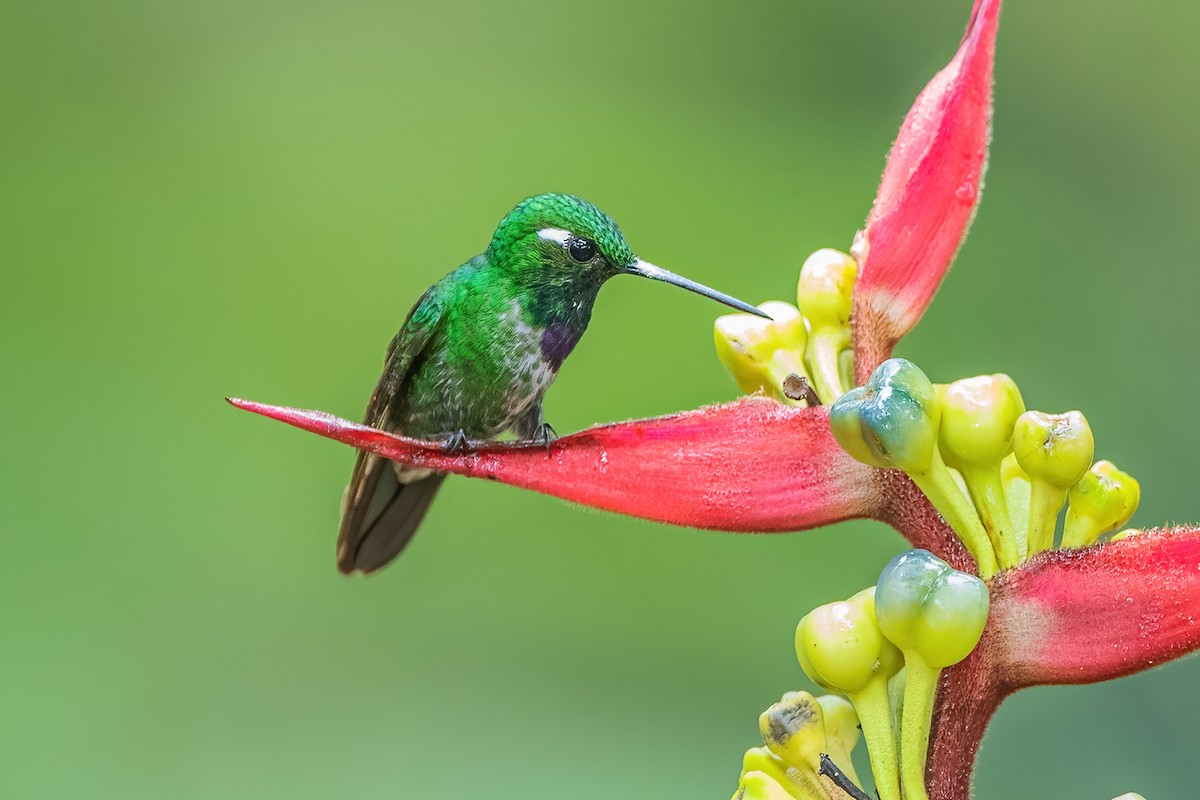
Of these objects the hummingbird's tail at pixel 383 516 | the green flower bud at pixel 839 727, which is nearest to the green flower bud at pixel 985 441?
the green flower bud at pixel 839 727

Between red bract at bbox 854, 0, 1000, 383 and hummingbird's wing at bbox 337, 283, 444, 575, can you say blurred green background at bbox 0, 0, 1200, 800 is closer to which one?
hummingbird's wing at bbox 337, 283, 444, 575

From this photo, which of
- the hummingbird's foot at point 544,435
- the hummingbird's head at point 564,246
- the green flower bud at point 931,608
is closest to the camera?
the green flower bud at point 931,608

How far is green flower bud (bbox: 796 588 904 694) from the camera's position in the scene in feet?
1.80

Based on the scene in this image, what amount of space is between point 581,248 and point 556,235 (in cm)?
2

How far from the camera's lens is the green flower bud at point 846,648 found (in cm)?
55

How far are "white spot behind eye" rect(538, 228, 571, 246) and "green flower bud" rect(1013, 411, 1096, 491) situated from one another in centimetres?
42

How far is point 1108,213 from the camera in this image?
1915 mm

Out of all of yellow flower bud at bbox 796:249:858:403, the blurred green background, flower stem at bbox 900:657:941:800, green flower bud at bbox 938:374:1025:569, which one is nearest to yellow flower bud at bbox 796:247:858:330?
yellow flower bud at bbox 796:249:858:403

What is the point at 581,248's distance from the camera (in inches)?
35.8

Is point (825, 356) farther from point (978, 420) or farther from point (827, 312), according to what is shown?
point (978, 420)

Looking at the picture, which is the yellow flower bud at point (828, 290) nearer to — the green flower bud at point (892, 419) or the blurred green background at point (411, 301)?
the green flower bud at point (892, 419)

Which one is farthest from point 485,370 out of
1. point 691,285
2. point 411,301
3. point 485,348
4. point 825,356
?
point 411,301

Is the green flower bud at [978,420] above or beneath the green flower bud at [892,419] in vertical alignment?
above

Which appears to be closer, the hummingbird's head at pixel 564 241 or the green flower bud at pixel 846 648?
the green flower bud at pixel 846 648
